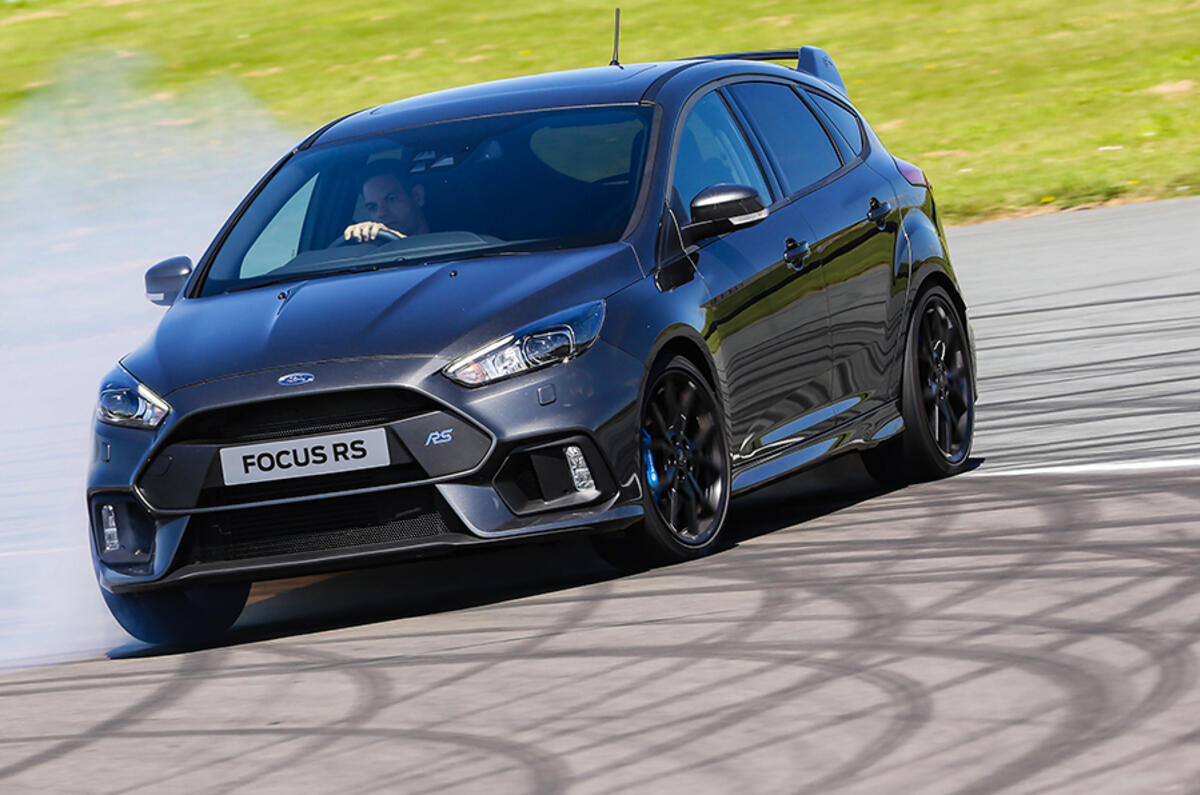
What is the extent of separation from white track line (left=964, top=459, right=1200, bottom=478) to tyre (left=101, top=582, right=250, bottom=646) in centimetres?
299

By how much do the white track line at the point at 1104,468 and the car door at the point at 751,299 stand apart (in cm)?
97

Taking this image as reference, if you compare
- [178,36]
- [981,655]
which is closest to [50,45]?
[178,36]

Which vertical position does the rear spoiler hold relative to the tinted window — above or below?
above

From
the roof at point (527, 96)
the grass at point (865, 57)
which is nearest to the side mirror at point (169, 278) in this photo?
the roof at point (527, 96)

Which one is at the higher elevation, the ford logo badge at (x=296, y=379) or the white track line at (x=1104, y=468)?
the ford logo badge at (x=296, y=379)

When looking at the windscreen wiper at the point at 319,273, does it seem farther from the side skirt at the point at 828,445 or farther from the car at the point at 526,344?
the side skirt at the point at 828,445

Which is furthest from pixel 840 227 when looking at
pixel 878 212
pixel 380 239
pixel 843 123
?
pixel 380 239

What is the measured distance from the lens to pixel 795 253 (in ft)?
26.1

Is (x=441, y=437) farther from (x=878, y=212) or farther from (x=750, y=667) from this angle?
(x=878, y=212)

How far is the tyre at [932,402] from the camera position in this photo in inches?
341

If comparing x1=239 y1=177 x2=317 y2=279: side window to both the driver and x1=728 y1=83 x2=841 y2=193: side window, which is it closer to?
the driver

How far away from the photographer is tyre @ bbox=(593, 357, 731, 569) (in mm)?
6996

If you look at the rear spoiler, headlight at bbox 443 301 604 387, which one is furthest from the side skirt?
the rear spoiler

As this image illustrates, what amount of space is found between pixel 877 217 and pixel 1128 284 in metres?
5.48
